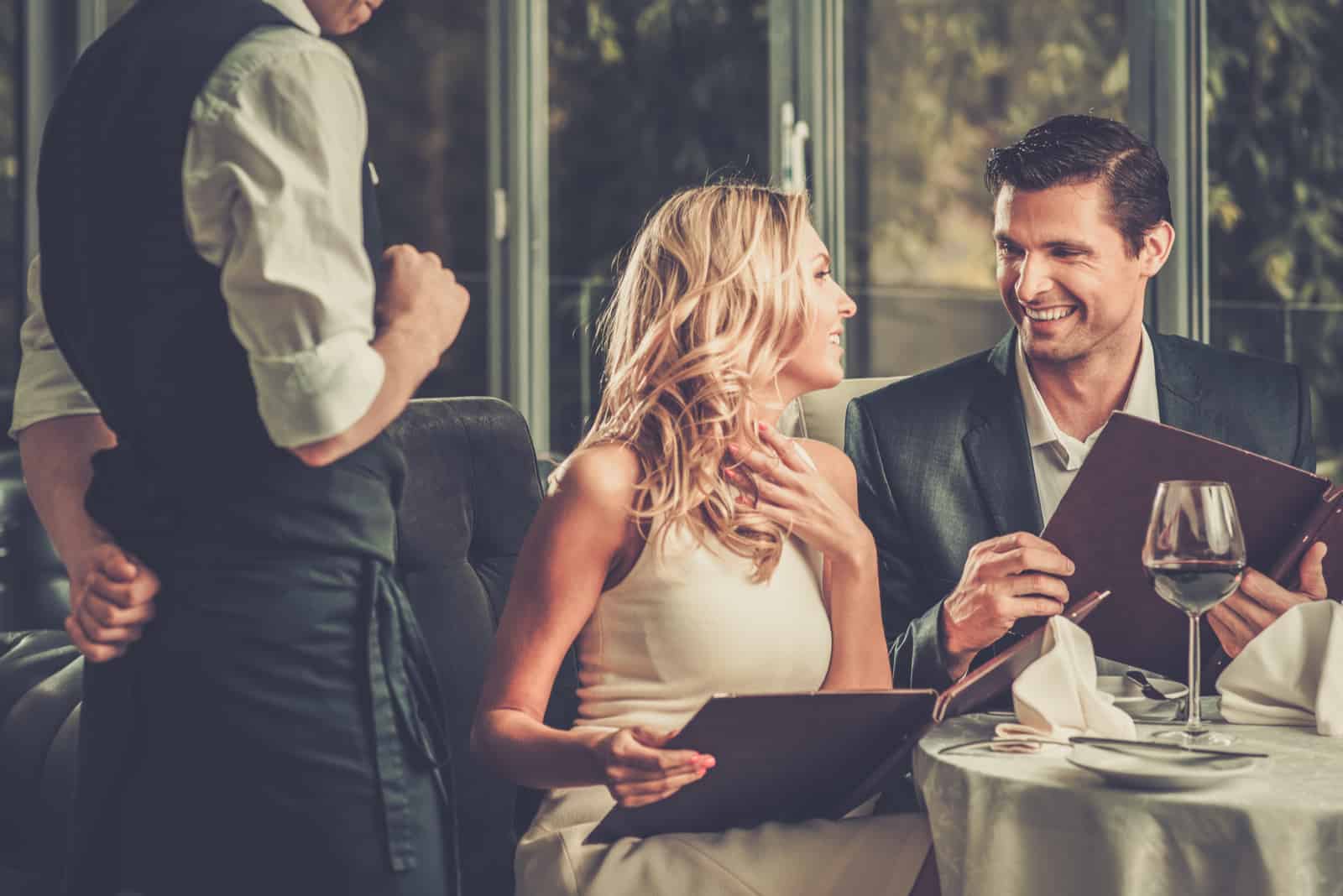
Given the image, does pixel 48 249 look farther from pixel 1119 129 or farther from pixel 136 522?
pixel 1119 129

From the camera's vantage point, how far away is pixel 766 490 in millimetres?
1749

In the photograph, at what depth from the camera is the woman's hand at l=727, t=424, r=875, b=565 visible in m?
1.75

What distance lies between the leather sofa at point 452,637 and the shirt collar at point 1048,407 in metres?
0.72

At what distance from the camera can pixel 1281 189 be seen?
302 centimetres

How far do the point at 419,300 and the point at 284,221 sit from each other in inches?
6.7

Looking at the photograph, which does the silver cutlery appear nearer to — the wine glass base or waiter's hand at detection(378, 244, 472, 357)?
the wine glass base

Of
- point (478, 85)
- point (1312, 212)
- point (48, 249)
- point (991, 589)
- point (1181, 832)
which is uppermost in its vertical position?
point (478, 85)

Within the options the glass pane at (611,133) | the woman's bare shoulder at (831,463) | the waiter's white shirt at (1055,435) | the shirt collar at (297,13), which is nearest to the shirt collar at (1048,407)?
the waiter's white shirt at (1055,435)

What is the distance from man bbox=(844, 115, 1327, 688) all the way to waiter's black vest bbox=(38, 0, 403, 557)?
1.09 meters

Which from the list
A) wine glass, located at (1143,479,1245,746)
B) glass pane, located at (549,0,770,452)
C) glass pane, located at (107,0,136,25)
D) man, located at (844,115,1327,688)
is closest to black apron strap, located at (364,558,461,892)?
wine glass, located at (1143,479,1245,746)

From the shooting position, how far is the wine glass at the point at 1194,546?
142 centimetres

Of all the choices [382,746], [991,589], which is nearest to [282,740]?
[382,746]

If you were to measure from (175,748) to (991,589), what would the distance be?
0.88 meters

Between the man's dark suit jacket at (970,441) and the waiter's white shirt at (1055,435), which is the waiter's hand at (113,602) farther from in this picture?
the waiter's white shirt at (1055,435)
